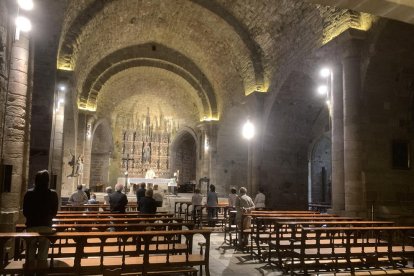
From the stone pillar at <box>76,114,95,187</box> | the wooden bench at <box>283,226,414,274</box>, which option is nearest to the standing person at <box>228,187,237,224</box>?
the wooden bench at <box>283,226,414,274</box>

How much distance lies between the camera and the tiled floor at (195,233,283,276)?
22.5 feet

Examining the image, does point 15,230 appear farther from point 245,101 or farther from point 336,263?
point 245,101

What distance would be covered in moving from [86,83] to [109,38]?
330cm

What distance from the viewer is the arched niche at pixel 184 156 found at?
95.7 ft

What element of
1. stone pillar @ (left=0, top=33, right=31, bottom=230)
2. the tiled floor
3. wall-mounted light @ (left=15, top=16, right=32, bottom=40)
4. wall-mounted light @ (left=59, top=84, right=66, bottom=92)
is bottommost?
the tiled floor

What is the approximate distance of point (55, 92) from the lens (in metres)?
13.1

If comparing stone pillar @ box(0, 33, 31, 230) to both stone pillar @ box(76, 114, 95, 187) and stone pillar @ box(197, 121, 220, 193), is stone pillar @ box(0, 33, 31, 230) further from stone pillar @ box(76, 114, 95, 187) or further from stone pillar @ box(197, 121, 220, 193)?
stone pillar @ box(197, 121, 220, 193)

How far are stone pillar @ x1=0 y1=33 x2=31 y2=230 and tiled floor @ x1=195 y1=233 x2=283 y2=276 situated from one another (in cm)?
391

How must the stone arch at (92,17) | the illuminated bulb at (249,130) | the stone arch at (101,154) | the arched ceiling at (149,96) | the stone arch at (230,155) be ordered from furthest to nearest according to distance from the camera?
the stone arch at (101,154) < the arched ceiling at (149,96) < the stone arch at (230,155) < the illuminated bulb at (249,130) < the stone arch at (92,17)

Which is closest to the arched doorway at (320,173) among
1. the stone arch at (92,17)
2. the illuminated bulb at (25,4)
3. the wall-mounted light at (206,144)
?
the stone arch at (92,17)

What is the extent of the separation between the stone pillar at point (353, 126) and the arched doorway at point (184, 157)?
19.3 m

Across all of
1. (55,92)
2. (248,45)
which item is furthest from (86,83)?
(248,45)

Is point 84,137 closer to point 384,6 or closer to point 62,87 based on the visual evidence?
point 62,87

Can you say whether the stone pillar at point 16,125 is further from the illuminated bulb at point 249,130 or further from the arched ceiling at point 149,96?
the arched ceiling at point 149,96
